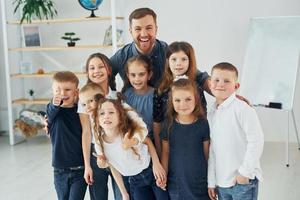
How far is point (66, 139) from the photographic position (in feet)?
7.05

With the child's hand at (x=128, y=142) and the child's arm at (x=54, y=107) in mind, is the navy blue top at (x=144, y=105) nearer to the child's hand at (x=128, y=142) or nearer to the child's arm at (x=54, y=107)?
the child's hand at (x=128, y=142)

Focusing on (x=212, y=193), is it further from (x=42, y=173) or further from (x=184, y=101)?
(x=42, y=173)

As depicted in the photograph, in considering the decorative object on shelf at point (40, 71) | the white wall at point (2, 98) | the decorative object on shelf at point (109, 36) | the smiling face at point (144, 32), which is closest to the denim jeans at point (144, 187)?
the smiling face at point (144, 32)

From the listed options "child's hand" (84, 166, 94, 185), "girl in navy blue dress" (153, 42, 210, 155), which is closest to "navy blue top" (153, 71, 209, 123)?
"girl in navy blue dress" (153, 42, 210, 155)

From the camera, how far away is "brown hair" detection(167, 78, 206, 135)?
196cm

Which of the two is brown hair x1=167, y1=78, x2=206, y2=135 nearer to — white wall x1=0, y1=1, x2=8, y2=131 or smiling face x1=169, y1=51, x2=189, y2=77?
smiling face x1=169, y1=51, x2=189, y2=77

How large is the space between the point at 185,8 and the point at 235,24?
0.60 m

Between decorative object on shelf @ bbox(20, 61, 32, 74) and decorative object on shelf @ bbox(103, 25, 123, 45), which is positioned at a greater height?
decorative object on shelf @ bbox(103, 25, 123, 45)

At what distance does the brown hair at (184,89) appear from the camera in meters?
1.96

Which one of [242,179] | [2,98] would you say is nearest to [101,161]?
[242,179]

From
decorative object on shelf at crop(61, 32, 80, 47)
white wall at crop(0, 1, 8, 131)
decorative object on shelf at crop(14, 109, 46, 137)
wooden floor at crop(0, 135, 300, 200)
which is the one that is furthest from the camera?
white wall at crop(0, 1, 8, 131)

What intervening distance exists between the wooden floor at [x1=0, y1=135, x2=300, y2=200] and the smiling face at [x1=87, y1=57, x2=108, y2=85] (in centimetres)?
151

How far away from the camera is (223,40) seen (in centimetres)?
465

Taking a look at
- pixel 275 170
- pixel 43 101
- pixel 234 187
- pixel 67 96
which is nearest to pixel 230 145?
pixel 234 187
